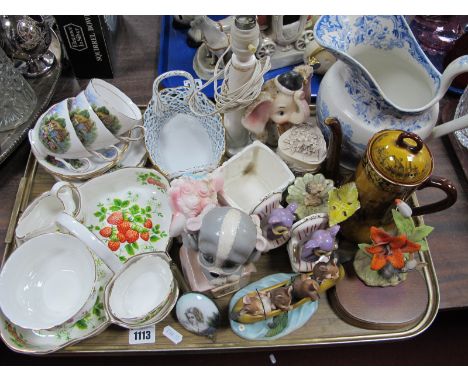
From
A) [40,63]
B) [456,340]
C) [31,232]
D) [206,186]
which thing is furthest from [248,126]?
[456,340]

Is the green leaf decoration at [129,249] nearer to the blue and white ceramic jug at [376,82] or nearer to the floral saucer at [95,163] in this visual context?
the floral saucer at [95,163]

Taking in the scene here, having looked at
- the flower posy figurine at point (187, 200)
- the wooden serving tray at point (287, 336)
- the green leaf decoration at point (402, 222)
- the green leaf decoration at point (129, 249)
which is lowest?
the wooden serving tray at point (287, 336)

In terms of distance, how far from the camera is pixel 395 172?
61 cm

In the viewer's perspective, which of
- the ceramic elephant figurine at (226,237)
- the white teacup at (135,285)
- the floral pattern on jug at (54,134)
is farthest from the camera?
the floral pattern on jug at (54,134)

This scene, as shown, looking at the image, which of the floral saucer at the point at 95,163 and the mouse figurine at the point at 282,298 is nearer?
the mouse figurine at the point at 282,298

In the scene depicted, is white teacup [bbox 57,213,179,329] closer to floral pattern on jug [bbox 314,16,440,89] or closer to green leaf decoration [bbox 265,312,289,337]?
green leaf decoration [bbox 265,312,289,337]

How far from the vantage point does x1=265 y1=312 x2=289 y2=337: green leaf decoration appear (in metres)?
0.70

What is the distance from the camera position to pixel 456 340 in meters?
1.12

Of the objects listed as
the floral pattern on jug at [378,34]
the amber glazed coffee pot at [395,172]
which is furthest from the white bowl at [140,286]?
the floral pattern on jug at [378,34]

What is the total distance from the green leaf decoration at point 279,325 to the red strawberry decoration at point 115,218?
31 cm

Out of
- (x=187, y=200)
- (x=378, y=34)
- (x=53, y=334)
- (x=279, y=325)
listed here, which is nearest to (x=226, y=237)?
(x=187, y=200)

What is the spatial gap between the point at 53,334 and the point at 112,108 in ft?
1.21

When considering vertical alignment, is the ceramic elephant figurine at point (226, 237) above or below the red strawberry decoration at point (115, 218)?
above

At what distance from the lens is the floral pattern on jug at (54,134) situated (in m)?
0.76
